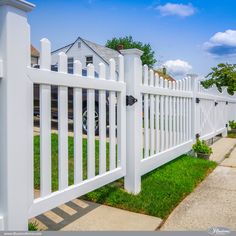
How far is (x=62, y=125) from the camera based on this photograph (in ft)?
7.77

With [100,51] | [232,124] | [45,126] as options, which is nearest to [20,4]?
[45,126]

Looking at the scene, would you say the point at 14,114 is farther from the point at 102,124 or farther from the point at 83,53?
the point at 83,53

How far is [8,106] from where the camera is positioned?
1832 millimetres

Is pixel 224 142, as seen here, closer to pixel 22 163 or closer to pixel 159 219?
pixel 159 219

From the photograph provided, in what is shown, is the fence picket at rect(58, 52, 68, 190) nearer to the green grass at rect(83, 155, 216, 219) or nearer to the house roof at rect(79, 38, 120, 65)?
the green grass at rect(83, 155, 216, 219)

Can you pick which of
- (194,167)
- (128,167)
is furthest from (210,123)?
(128,167)

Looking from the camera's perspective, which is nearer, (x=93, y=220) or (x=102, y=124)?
(x=93, y=220)

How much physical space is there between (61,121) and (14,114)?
53 centimetres

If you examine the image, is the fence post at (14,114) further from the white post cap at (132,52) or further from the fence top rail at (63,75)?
the white post cap at (132,52)

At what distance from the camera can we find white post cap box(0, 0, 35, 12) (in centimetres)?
181

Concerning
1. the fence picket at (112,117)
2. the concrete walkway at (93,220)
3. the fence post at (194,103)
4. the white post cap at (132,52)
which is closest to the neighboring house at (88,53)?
the fence post at (194,103)

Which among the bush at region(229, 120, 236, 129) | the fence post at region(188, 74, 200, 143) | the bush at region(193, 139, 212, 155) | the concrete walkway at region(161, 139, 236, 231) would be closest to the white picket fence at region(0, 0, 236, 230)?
the concrete walkway at region(161, 139, 236, 231)

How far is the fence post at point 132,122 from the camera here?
322cm

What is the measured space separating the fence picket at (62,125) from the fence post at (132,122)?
980 mm
